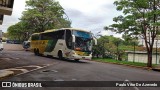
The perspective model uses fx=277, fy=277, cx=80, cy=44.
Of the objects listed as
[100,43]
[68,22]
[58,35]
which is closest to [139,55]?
[100,43]

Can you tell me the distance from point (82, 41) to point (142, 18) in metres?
7.30

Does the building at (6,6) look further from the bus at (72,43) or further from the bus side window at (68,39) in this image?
the bus side window at (68,39)

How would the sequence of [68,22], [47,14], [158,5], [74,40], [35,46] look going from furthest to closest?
1. [68,22]
2. [47,14]
3. [35,46]
4. [158,5]
5. [74,40]

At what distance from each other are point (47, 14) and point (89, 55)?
109 ft

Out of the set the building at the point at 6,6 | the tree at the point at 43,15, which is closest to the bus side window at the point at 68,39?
the building at the point at 6,6

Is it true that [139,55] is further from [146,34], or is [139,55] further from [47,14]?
[47,14]

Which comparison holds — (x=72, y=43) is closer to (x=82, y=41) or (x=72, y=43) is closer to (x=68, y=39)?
(x=68, y=39)

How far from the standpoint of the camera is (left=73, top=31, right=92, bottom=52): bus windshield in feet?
90.9

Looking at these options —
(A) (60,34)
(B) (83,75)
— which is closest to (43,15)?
(A) (60,34)

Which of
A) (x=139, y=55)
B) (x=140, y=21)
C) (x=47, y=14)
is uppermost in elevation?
(x=47, y=14)

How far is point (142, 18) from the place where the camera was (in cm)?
3005

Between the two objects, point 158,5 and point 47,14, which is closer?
point 158,5

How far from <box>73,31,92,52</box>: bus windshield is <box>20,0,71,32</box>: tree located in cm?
3198

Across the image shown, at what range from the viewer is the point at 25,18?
61.5 metres
